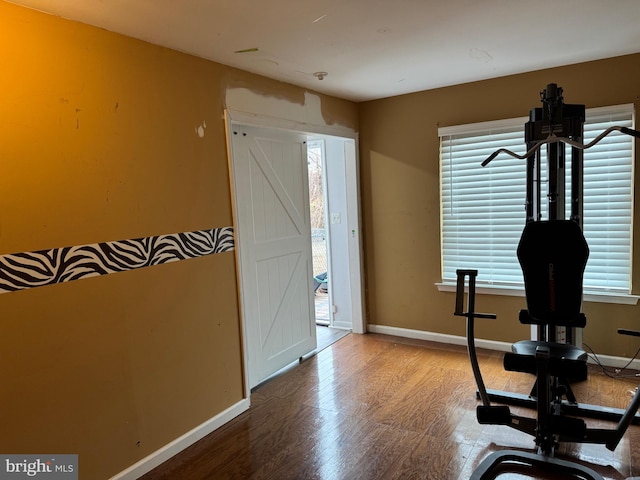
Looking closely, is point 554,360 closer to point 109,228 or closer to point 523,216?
point 523,216

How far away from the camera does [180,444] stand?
2527 millimetres

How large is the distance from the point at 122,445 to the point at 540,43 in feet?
10.8

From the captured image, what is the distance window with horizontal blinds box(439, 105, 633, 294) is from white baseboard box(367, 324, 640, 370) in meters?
0.52

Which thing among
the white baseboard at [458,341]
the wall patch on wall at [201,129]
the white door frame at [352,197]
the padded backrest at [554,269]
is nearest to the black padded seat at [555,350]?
the padded backrest at [554,269]

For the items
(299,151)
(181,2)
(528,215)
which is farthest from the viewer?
(299,151)

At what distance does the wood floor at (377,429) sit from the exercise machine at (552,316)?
163 millimetres

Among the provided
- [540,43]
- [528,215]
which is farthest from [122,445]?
[540,43]

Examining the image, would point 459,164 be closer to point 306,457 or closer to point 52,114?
point 306,457

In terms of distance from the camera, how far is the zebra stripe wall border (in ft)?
6.09

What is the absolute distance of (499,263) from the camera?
3.74 metres

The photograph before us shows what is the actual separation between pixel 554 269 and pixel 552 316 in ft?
0.84

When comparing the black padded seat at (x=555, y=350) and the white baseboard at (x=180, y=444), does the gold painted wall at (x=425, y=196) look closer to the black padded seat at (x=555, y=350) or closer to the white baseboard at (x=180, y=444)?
the black padded seat at (x=555, y=350)

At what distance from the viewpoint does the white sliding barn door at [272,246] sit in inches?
126

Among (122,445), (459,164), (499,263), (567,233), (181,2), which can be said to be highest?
(181,2)
